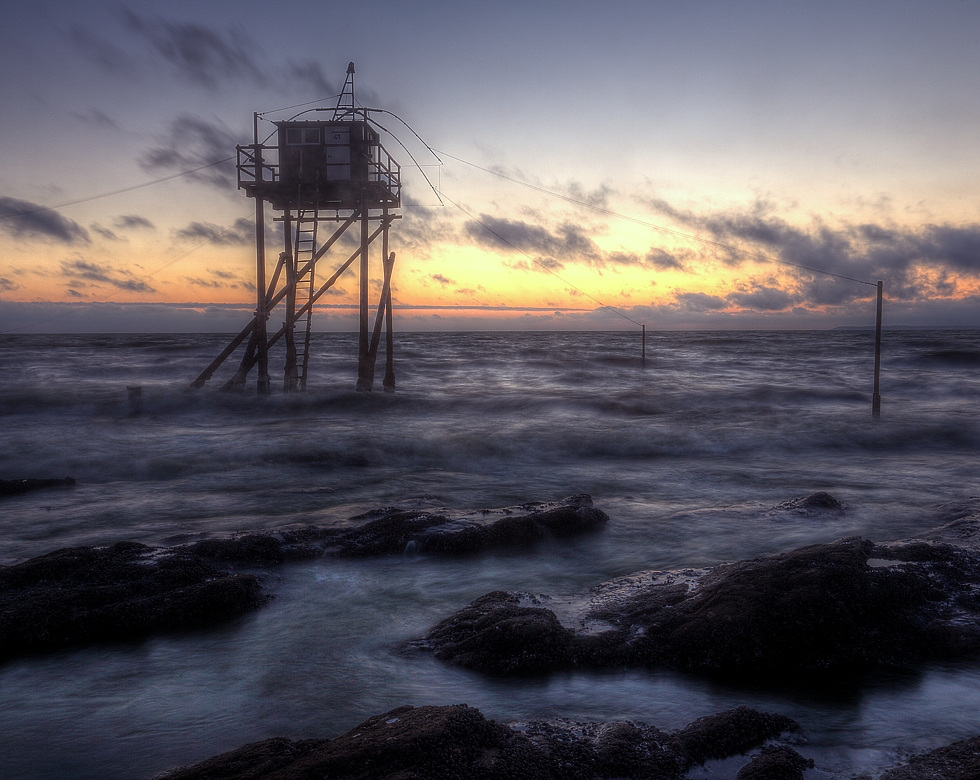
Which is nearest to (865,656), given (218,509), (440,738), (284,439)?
(440,738)

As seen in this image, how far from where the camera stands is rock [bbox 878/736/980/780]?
2.91 metres

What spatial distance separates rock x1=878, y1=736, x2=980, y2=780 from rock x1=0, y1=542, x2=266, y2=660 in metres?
4.76

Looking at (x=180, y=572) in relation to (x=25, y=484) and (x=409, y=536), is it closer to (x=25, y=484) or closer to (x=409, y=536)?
(x=409, y=536)

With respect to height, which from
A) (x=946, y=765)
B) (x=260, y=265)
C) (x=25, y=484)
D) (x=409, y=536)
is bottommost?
(x=25, y=484)

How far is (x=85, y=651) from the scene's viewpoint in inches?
189

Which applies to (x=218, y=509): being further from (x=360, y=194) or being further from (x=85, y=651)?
(x=360, y=194)

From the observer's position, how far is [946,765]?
304cm

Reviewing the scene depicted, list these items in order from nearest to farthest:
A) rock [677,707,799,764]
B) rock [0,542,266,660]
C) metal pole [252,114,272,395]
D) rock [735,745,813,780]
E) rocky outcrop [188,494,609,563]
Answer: rock [735,745,813,780] → rock [677,707,799,764] → rock [0,542,266,660] → rocky outcrop [188,494,609,563] → metal pole [252,114,272,395]

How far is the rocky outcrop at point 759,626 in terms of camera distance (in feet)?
14.2

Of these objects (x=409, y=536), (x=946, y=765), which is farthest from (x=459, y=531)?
(x=946, y=765)

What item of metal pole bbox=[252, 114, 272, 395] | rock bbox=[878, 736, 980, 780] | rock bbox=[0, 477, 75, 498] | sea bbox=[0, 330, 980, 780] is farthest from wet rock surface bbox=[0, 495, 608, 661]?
metal pole bbox=[252, 114, 272, 395]

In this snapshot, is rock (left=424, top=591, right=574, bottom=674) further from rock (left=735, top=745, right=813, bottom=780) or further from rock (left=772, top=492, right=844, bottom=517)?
rock (left=772, top=492, right=844, bottom=517)

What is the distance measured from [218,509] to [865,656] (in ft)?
27.3

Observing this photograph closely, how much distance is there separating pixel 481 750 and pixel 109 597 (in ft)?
12.6
